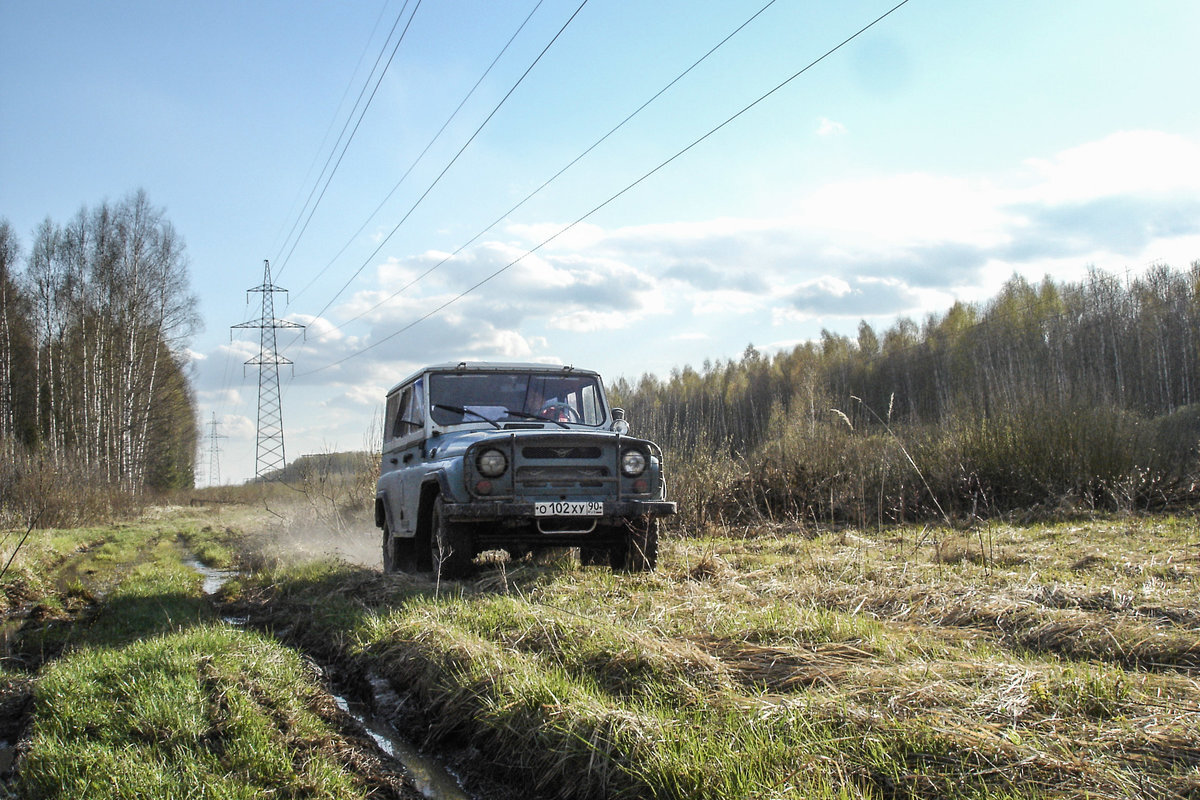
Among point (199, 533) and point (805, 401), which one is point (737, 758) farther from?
point (199, 533)

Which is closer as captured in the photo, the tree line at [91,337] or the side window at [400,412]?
the side window at [400,412]

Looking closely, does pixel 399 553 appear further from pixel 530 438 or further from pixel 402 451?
pixel 530 438

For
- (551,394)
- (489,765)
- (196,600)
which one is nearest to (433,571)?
(551,394)

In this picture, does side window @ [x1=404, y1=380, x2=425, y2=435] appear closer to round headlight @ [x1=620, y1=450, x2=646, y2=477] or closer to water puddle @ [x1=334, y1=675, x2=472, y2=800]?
round headlight @ [x1=620, y1=450, x2=646, y2=477]

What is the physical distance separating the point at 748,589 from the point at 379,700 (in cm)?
284

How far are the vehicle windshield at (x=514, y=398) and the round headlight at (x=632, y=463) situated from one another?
3.92ft

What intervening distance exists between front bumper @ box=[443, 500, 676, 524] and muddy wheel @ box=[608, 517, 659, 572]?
157mm

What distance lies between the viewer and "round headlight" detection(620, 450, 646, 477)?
25.3ft

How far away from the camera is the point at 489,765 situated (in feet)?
12.7

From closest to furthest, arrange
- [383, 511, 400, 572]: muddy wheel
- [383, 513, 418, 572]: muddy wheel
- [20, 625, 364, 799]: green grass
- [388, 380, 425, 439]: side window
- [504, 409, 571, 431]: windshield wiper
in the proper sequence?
[20, 625, 364, 799]: green grass < [504, 409, 571, 431]: windshield wiper < [388, 380, 425, 439]: side window < [383, 513, 418, 572]: muddy wheel < [383, 511, 400, 572]: muddy wheel

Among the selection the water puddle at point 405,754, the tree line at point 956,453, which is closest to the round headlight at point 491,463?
the water puddle at point 405,754

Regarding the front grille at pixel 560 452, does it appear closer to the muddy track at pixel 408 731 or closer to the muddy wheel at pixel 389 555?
the muddy track at pixel 408 731

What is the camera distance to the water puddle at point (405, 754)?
145 inches

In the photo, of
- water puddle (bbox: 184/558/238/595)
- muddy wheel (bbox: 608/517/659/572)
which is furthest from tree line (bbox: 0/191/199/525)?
muddy wheel (bbox: 608/517/659/572)
